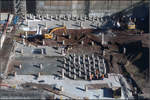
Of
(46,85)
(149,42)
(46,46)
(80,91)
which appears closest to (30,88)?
(46,85)

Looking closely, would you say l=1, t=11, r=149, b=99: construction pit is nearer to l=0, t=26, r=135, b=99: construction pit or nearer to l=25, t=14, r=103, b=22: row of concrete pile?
l=0, t=26, r=135, b=99: construction pit

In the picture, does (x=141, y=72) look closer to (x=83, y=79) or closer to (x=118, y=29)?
(x=83, y=79)

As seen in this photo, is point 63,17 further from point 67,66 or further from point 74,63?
point 67,66

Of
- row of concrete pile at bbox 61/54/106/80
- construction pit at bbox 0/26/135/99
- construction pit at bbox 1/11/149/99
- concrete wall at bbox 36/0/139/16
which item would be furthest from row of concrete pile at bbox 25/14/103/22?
row of concrete pile at bbox 61/54/106/80

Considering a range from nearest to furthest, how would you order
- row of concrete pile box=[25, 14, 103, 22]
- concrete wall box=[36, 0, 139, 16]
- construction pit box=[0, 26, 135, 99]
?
construction pit box=[0, 26, 135, 99] → row of concrete pile box=[25, 14, 103, 22] → concrete wall box=[36, 0, 139, 16]

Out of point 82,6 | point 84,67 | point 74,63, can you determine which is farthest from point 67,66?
point 82,6

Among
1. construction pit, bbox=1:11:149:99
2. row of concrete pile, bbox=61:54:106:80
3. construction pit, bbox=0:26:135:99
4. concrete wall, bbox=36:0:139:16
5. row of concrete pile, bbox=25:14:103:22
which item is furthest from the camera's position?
concrete wall, bbox=36:0:139:16

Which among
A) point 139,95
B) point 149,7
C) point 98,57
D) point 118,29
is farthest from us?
point 149,7

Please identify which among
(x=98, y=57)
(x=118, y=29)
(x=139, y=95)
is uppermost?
(x=118, y=29)

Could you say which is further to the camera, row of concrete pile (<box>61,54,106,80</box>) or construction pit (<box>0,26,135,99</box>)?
A: row of concrete pile (<box>61,54,106,80</box>)
